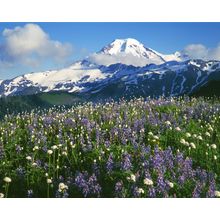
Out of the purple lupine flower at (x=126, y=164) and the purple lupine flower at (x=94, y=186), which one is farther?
the purple lupine flower at (x=126, y=164)

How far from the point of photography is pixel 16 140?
8656 millimetres

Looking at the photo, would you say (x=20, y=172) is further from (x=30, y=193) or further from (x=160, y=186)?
(x=160, y=186)

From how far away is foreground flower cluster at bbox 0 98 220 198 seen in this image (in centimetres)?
597

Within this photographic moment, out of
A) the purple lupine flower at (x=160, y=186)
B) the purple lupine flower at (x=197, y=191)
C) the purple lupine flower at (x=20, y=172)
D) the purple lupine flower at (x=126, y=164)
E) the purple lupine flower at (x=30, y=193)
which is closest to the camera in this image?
the purple lupine flower at (x=197, y=191)

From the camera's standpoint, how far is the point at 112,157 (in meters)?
6.84

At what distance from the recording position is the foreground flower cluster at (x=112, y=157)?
597 cm

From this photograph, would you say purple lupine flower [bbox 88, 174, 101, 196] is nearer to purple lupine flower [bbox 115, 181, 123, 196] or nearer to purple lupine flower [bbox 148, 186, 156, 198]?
purple lupine flower [bbox 115, 181, 123, 196]

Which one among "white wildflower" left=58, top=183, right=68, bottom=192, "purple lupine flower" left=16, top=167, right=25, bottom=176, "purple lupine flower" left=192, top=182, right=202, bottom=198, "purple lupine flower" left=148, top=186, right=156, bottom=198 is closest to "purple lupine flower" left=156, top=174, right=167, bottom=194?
"purple lupine flower" left=148, top=186, right=156, bottom=198

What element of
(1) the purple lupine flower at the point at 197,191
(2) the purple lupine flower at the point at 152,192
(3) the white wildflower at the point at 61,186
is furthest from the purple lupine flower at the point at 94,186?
(1) the purple lupine flower at the point at 197,191

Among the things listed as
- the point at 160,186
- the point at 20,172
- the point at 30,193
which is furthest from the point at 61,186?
the point at 20,172

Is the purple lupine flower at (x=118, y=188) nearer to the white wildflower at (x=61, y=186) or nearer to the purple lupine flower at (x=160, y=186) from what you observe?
the purple lupine flower at (x=160, y=186)
